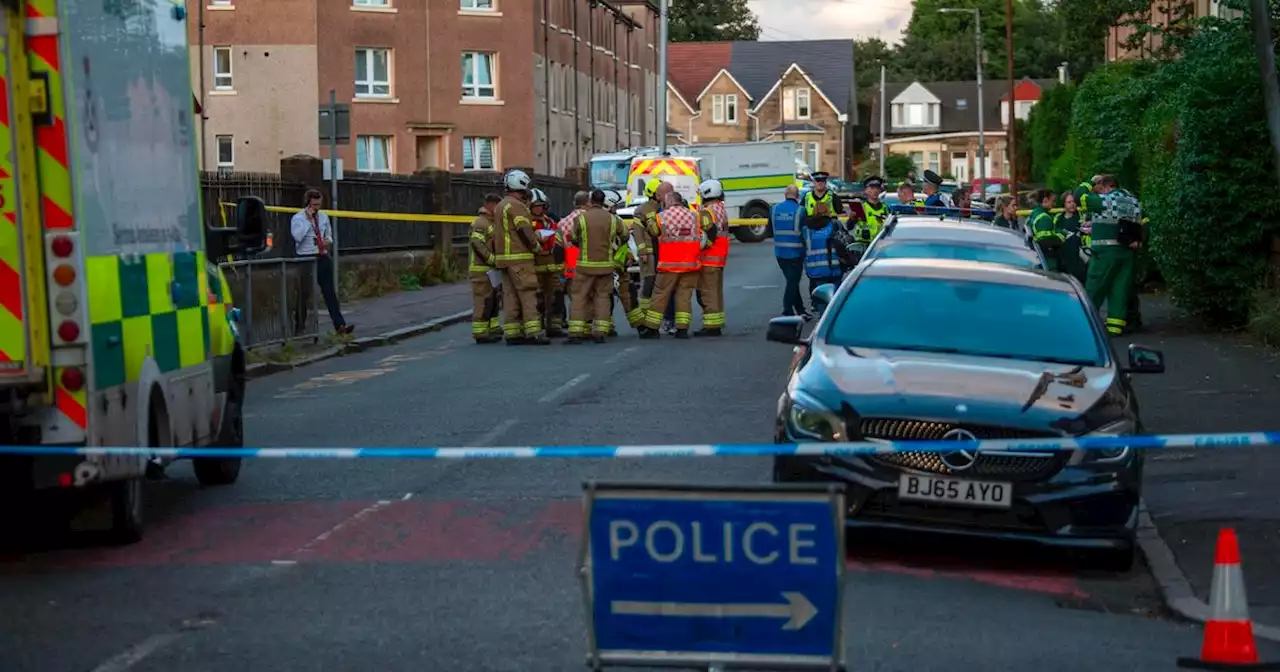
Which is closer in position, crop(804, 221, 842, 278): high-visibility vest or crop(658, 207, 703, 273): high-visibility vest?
crop(658, 207, 703, 273): high-visibility vest

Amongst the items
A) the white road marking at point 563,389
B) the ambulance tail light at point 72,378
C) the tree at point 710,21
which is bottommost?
the white road marking at point 563,389

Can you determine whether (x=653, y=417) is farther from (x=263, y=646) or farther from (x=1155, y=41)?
(x=1155, y=41)

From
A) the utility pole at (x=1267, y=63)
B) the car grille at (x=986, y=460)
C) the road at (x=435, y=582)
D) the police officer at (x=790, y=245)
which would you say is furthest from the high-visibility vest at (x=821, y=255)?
the car grille at (x=986, y=460)

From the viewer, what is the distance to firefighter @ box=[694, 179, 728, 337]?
23781 millimetres

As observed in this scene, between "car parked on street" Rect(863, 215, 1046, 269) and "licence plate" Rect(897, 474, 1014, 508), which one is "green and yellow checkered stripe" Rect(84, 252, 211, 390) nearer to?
"licence plate" Rect(897, 474, 1014, 508)

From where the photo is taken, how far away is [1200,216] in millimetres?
22484

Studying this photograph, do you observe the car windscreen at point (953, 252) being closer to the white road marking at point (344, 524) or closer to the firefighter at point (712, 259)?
the white road marking at point (344, 524)

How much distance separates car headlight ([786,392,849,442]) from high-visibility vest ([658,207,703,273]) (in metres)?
14.0

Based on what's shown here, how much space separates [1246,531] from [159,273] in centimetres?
578

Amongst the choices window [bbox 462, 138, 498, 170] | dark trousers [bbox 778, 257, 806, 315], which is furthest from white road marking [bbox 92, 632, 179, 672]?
window [bbox 462, 138, 498, 170]

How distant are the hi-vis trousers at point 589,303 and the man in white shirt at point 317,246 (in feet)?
9.12

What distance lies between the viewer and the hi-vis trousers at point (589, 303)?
909 inches

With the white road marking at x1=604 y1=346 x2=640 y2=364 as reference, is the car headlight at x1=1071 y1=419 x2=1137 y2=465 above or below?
above

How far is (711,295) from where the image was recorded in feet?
78.8
